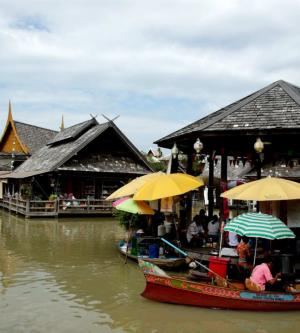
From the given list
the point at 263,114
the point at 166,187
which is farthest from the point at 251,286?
the point at 263,114

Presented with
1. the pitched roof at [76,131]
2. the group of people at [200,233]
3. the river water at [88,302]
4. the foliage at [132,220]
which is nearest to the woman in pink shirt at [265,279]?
the river water at [88,302]

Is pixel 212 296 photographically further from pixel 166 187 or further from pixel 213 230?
pixel 213 230

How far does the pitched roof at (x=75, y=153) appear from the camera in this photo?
2427 cm

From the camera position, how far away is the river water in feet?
21.1

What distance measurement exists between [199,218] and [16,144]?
27.5 metres

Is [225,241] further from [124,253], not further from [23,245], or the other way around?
[23,245]

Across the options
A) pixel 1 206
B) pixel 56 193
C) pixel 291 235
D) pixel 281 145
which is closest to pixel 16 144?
pixel 1 206

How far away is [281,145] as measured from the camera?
35.1 feet

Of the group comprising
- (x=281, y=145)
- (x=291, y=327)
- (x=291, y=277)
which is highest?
(x=281, y=145)

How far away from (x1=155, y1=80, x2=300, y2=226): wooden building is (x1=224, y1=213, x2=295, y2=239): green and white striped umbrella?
1901 millimetres

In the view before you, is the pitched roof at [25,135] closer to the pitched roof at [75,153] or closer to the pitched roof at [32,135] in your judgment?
the pitched roof at [32,135]

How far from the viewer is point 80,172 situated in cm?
2462

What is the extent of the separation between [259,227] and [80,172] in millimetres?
18219

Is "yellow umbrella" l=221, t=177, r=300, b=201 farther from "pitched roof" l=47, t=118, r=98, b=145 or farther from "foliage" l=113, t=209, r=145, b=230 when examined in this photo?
"pitched roof" l=47, t=118, r=98, b=145
